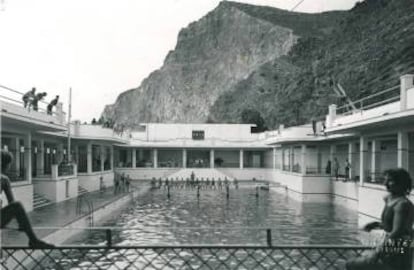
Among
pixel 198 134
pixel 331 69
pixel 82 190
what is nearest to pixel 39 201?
A: pixel 82 190

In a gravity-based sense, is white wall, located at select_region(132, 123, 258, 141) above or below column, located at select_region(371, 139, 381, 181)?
above

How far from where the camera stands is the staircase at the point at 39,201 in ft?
71.0

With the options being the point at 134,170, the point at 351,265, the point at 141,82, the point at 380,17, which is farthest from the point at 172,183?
the point at 141,82

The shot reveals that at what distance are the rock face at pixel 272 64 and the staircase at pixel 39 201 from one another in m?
41.9

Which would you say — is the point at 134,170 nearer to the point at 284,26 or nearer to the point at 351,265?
the point at 351,265

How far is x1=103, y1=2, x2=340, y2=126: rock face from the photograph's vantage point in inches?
4456

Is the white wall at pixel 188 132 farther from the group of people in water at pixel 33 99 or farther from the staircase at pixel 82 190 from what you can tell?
the group of people in water at pixel 33 99

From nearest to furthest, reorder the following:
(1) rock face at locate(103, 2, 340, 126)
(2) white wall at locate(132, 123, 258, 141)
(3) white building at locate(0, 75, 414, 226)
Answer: (3) white building at locate(0, 75, 414, 226) < (2) white wall at locate(132, 123, 258, 141) < (1) rock face at locate(103, 2, 340, 126)

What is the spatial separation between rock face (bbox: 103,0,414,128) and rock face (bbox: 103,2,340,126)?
0.27 meters

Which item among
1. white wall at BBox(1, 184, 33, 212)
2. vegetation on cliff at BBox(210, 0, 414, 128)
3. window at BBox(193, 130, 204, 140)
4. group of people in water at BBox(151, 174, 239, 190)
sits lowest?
group of people in water at BBox(151, 174, 239, 190)

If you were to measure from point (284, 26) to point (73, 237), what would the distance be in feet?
346

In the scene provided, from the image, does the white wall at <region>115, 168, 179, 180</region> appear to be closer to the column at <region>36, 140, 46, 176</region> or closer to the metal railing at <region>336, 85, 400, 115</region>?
the column at <region>36, 140, 46, 176</region>

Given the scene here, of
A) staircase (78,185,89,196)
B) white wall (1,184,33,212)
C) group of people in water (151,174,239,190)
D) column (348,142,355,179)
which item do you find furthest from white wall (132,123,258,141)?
white wall (1,184,33,212)

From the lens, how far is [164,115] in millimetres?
128750
